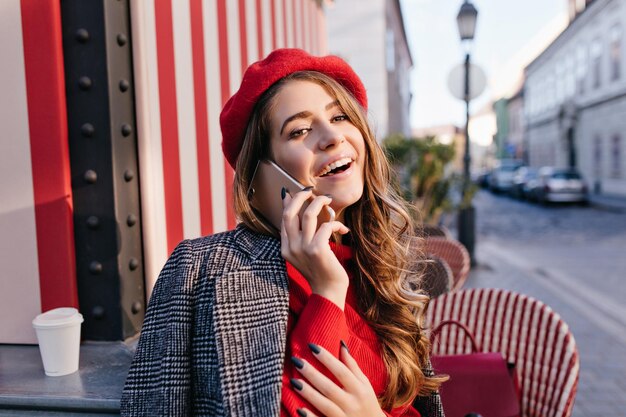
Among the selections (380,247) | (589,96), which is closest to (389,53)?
(589,96)

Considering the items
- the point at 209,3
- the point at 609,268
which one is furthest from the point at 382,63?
the point at 209,3

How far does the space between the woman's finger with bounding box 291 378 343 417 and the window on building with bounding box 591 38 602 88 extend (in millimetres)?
30784

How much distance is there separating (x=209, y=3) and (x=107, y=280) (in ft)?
4.83

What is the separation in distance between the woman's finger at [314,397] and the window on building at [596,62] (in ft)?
101

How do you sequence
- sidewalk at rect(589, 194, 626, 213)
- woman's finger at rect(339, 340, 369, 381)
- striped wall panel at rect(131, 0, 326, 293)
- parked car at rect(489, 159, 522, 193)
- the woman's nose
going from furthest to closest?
parked car at rect(489, 159, 522, 193), sidewalk at rect(589, 194, 626, 213), striped wall panel at rect(131, 0, 326, 293), the woman's nose, woman's finger at rect(339, 340, 369, 381)

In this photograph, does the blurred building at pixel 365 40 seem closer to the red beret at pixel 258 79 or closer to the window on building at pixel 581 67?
the red beret at pixel 258 79

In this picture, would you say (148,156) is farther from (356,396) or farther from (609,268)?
(609,268)

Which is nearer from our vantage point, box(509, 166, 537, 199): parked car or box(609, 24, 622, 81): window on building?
box(609, 24, 622, 81): window on building

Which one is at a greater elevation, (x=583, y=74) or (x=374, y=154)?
(x=583, y=74)

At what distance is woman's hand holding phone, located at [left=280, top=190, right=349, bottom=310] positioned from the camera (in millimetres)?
1292

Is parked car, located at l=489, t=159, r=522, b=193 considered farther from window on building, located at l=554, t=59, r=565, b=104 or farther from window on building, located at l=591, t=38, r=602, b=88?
window on building, located at l=591, t=38, r=602, b=88

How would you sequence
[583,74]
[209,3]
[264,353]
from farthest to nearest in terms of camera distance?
[583,74] → [209,3] → [264,353]

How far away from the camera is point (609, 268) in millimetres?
9344

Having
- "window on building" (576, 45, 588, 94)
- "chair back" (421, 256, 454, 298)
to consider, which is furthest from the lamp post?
"window on building" (576, 45, 588, 94)
